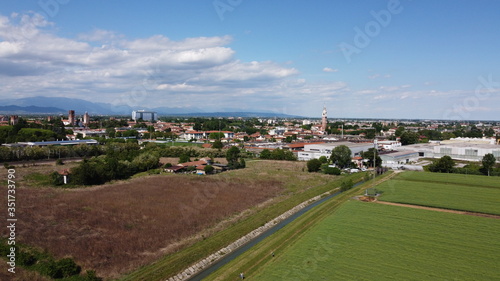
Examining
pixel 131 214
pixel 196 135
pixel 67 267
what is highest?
pixel 196 135

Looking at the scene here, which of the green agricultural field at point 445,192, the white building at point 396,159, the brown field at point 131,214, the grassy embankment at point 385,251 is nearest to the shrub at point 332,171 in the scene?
the brown field at point 131,214

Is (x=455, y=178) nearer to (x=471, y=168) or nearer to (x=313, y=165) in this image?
(x=471, y=168)

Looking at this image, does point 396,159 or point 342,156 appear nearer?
point 342,156

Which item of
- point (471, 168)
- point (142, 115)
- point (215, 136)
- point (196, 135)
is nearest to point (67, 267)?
point (471, 168)

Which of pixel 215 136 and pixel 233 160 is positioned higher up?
pixel 215 136

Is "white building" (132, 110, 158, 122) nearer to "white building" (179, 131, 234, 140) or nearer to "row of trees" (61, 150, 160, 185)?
"white building" (179, 131, 234, 140)

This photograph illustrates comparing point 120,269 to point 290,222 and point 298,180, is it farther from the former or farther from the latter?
point 298,180
